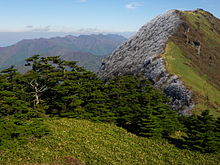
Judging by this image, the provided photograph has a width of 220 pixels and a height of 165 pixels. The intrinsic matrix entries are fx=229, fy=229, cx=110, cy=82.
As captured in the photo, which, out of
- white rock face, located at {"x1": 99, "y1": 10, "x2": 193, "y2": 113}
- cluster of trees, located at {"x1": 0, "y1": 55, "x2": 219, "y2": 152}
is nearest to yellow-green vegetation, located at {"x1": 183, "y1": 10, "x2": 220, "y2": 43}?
white rock face, located at {"x1": 99, "y1": 10, "x2": 193, "y2": 113}

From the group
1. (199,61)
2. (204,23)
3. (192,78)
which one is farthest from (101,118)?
(204,23)

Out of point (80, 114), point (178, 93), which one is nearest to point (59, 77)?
point (80, 114)

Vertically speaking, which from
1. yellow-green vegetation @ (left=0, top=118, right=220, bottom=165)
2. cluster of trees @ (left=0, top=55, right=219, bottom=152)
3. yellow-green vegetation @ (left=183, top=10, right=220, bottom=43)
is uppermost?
yellow-green vegetation @ (left=183, top=10, right=220, bottom=43)

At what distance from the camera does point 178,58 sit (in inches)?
3792

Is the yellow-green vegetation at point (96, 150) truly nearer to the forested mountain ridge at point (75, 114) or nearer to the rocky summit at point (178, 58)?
the forested mountain ridge at point (75, 114)

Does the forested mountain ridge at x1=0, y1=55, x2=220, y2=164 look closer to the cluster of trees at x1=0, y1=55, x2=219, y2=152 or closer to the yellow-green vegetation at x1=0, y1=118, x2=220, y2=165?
the cluster of trees at x1=0, y1=55, x2=219, y2=152

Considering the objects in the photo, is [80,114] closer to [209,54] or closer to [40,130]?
[40,130]

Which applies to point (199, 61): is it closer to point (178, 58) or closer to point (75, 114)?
point (178, 58)

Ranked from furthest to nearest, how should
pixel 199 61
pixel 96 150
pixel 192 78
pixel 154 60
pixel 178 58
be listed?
1. pixel 199 61
2. pixel 178 58
3. pixel 154 60
4. pixel 192 78
5. pixel 96 150

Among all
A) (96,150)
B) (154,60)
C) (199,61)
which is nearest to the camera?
(96,150)

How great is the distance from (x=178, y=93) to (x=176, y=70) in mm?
11936

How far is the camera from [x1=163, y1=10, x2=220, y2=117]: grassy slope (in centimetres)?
7823

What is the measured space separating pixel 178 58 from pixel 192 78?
1361 cm

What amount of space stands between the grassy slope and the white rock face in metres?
3.01
